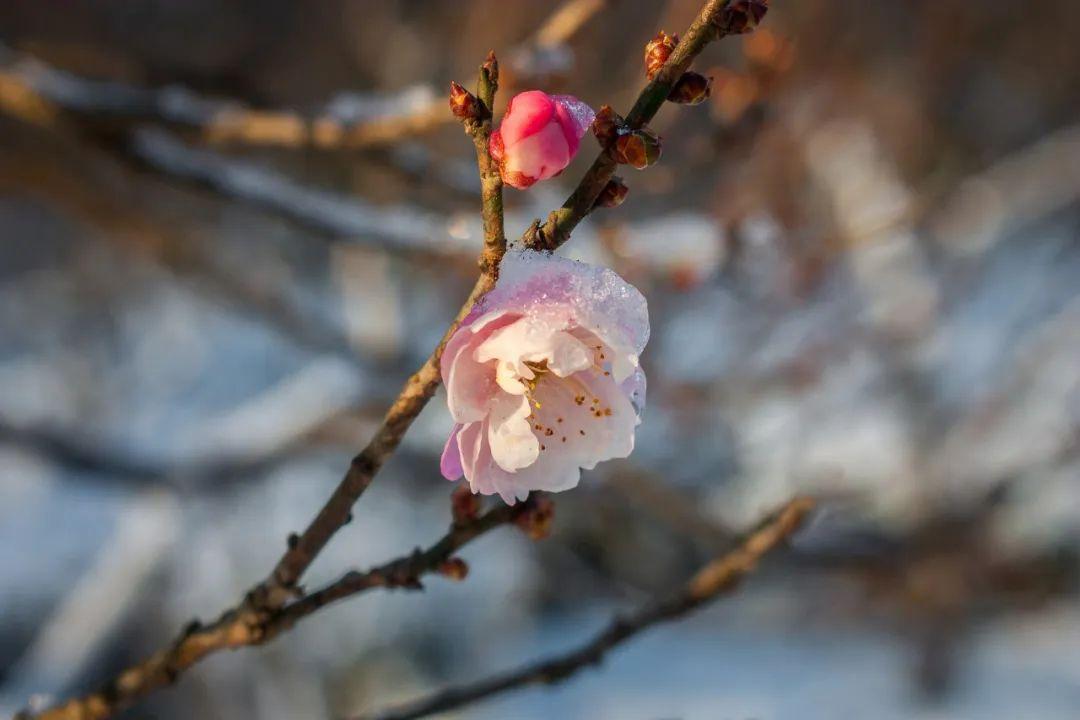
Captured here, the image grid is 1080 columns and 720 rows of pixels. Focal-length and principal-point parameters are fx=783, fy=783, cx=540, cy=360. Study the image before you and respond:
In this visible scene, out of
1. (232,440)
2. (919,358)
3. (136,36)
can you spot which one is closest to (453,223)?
(232,440)

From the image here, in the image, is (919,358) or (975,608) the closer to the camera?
(919,358)

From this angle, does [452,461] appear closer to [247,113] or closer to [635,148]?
[635,148]

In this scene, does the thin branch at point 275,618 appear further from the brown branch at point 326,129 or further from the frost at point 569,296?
the brown branch at point 326,129

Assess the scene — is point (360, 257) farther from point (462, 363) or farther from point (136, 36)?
point (462, 363)

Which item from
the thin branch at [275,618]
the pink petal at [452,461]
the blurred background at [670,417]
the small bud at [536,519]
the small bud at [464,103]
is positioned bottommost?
the thin branch at [275,618]

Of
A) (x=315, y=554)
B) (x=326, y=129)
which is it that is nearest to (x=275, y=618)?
(x=315, y=554)

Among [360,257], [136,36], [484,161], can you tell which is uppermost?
[136,36]

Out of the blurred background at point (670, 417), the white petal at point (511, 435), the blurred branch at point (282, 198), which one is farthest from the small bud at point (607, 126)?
the blurred background at point (670, 417)
